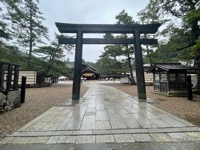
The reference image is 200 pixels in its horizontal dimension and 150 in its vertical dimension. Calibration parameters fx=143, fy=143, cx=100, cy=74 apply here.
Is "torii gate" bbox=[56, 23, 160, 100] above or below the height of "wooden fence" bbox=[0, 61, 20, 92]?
above

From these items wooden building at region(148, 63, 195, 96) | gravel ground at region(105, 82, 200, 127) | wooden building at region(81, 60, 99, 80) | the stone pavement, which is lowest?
the stone pavement

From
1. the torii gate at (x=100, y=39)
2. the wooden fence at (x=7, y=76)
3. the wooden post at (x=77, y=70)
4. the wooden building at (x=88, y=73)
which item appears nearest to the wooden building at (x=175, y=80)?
the torii gate at (x=100, y=39)

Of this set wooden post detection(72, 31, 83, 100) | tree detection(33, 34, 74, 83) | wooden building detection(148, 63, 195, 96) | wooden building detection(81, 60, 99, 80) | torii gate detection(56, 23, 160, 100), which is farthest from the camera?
wooden building detection(81, 60, 99, 80)

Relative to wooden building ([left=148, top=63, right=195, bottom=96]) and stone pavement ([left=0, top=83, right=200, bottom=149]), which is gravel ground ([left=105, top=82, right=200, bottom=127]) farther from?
wooden building ([left=148, top=63, right=195, bottom=96])

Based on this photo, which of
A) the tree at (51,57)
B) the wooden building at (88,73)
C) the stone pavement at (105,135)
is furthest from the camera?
the wooden building at (88,73)

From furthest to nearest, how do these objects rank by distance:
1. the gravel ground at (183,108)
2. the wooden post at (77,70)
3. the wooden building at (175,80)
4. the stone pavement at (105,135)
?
the wooden building at (175,80)
the wooden post at (77,70)
the gravel ground at (183,108)
the stone pavement at (105,135)

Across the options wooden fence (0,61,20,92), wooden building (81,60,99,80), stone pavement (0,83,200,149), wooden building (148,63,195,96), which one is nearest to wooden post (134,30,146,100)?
wooden building (148,63,195,96)

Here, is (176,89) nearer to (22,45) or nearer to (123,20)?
(123,20)

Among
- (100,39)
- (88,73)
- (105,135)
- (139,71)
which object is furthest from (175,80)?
(88,73)

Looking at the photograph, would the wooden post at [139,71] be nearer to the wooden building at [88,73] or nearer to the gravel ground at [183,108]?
the gravel ground at [183,108]

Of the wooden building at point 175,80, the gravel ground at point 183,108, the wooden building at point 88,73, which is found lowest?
the gravel ground at point 183,108

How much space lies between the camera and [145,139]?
9.47 ft

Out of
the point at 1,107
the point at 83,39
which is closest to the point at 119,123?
the point at 1,107

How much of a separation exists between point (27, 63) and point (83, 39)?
540 inches
